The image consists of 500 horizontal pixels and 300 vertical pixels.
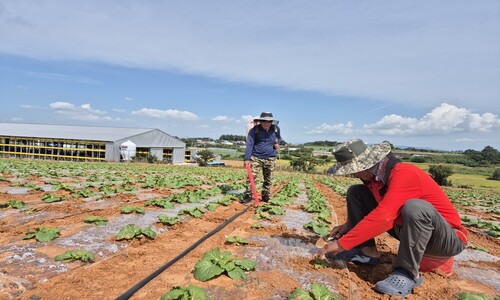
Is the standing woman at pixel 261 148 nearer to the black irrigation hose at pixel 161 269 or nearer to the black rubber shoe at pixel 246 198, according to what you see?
the black rubber shoe at pixel 246 198

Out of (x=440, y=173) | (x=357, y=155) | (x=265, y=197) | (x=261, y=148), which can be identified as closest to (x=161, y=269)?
(x=357, y=155)

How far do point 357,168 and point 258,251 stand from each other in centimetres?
170

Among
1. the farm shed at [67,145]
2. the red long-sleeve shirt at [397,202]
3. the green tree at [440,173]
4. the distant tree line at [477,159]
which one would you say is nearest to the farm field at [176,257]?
the red long-sleeve shirt at [397,202]

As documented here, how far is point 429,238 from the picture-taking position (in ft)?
9.75

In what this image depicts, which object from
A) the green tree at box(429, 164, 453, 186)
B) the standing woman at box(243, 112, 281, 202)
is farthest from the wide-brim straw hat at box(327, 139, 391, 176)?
the green tree at box(429, 164, 453, 186)

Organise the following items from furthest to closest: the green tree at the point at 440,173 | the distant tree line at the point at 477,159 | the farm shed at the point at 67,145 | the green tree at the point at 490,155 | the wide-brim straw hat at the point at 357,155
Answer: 1. the green tree at the point at 490,155
2. the distant tree line at the point at 477,159
3. the green tree at the point at 440,173
4. the farm shed at the point at 67,145
5. the wide-brim straw hat at the point at 357,155

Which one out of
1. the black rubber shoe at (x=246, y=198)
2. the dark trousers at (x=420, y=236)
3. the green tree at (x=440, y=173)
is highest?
the dark trousers at (x=420, y=236)

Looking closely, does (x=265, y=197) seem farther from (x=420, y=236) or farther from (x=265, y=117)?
(x=420, y=236)

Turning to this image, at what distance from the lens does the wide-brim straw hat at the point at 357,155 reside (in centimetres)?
314

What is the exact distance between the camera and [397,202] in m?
2.97

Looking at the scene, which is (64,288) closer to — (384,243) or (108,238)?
(108,238)

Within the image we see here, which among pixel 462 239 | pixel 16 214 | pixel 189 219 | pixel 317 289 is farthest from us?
pixel 189 219

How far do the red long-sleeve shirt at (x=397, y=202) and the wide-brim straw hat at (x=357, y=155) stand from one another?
0.22m

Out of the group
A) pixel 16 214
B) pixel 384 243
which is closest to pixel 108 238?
pixel 16 214
